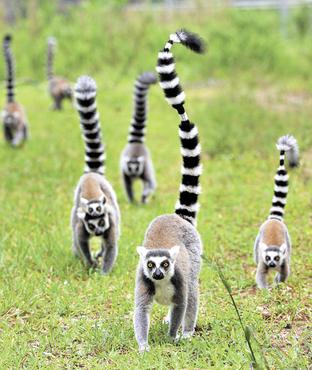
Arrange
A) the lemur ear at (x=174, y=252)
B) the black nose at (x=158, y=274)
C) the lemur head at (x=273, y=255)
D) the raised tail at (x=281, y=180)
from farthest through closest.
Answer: the raised tail at (x=281, y=180)
the lemur head at (x=273, y=255)
the lemur ear at (x=174, y=252)
the black nose at (x=158, y=274)

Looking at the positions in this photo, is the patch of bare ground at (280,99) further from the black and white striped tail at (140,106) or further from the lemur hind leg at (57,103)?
the black and white striped tail at (140,106)

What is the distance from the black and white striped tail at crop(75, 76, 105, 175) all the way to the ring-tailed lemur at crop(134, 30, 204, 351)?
78.2 inches

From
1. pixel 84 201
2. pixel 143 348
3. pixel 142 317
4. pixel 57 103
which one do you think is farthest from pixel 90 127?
pixel 57 103

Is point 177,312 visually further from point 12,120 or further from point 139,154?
point 12,120

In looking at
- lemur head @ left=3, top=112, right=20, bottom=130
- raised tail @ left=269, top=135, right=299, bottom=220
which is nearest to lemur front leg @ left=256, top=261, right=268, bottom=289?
raised tail @ left=269, top=135, right=299, bottom=220

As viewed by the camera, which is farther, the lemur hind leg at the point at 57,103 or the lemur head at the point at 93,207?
the lemur hind leg at the point at 57,103

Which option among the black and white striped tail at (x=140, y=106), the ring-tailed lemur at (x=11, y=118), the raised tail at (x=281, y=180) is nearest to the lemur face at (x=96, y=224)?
the raised tail at (x=281, y=180)

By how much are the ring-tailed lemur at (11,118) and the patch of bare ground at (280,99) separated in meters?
4.28

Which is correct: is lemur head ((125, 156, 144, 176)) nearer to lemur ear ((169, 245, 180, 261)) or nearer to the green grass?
the green grass

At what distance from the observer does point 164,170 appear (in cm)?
1002

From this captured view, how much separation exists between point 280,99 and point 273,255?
29.9 ft

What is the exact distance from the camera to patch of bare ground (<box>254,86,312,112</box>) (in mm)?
13324

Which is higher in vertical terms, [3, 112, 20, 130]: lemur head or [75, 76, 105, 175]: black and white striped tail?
[3, 112, 20, 130]: lemur head

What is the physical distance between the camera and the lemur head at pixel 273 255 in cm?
547
